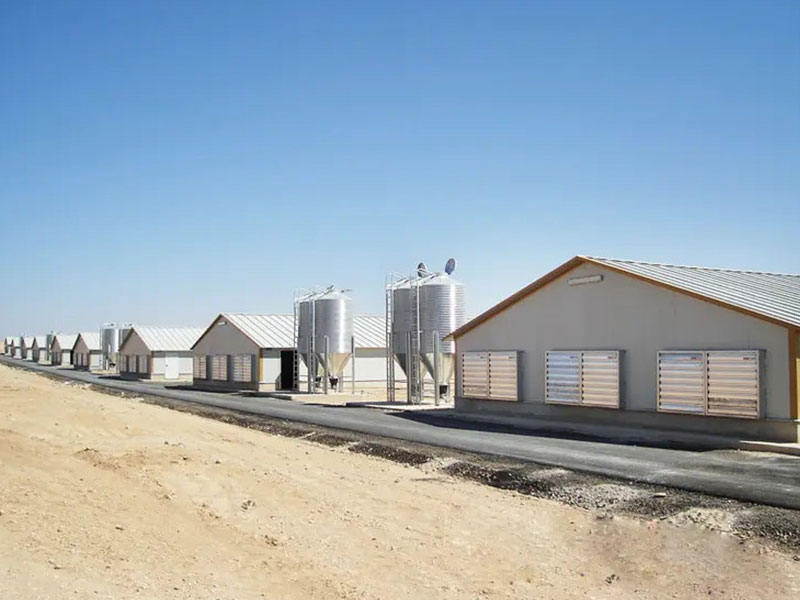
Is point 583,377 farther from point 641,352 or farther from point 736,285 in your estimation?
point 736,285

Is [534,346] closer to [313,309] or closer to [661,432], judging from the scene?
[661,432]

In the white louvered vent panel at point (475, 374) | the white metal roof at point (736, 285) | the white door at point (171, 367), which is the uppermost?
the white metal roof at point (736, 285)

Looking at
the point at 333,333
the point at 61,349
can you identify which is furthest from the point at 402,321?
the point at 61,349

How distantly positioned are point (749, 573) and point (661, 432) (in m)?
11.7

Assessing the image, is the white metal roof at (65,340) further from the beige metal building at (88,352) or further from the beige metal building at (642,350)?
the beige metal building at (642,350)

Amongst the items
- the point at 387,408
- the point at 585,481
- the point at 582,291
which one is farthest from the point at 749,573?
the point at 387,408

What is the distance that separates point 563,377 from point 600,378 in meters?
1.58

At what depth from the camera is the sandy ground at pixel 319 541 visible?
8.45 metres

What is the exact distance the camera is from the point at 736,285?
923 inches

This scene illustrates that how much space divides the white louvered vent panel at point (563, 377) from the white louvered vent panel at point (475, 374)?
3.15 metres

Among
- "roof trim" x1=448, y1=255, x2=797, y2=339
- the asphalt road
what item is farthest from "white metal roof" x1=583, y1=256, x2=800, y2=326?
the asphalt road

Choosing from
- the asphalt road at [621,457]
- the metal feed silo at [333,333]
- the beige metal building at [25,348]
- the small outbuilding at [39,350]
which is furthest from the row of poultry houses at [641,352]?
the beige metal building at [25,348]

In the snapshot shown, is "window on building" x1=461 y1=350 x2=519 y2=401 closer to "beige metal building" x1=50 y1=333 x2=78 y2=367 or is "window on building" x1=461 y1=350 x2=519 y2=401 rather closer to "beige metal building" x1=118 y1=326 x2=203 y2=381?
"beige metal building" x1=118 y1=326 x2=203 y2=381

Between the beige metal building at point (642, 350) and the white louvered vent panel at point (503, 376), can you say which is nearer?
the beige metal building at point (642, 350)
